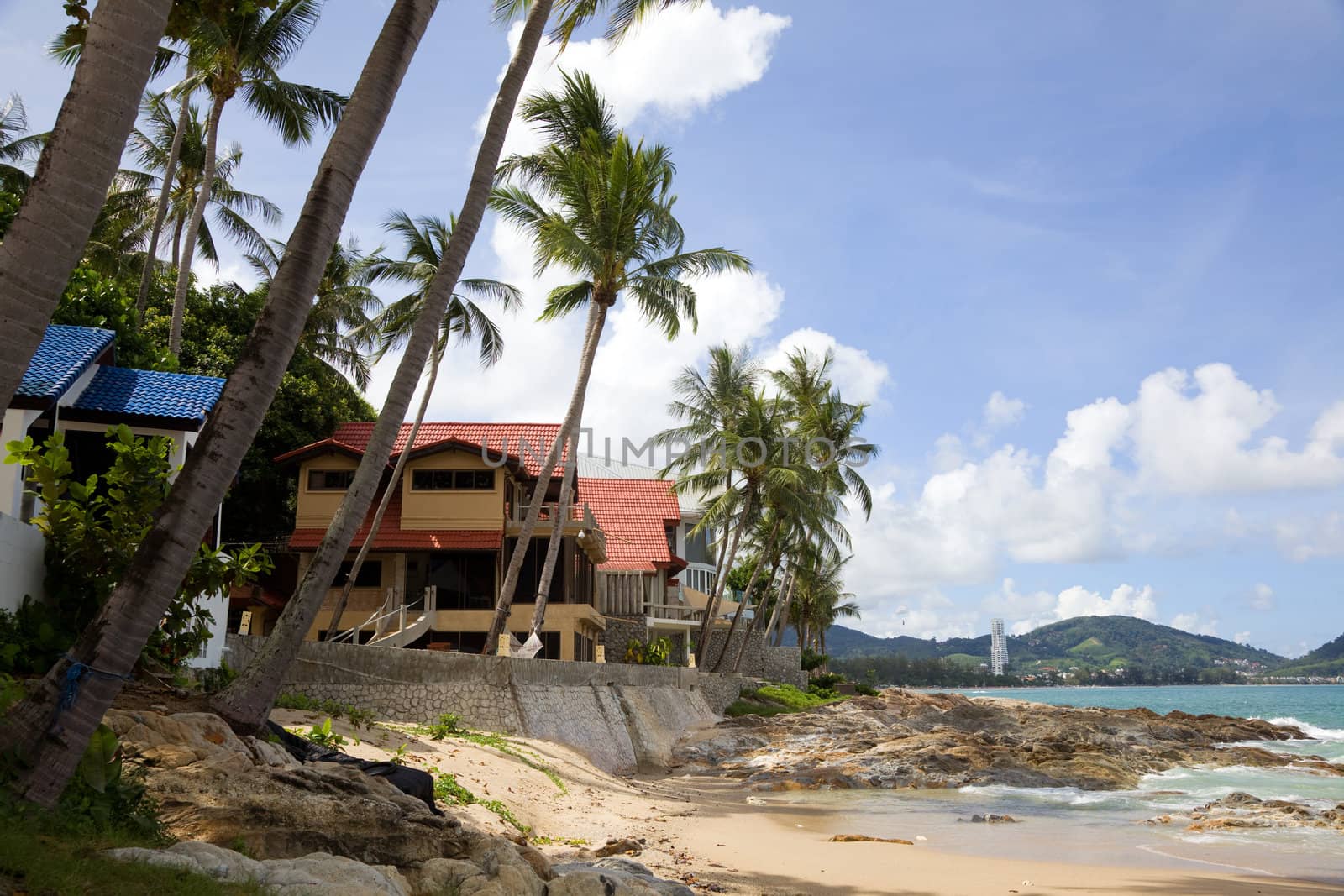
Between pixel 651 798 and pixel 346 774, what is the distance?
9.52 m

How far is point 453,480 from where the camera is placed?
94.6ft

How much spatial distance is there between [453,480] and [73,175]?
931 inches

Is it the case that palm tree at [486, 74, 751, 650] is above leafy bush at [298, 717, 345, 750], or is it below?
above

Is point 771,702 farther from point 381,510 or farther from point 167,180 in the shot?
point 167,180

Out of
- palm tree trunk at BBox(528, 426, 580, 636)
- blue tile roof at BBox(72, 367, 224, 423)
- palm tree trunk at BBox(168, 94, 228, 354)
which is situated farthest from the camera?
palm tree trunk at BBox(528, 426, 580, 636)

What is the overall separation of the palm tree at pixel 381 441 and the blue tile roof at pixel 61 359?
3.47 metres

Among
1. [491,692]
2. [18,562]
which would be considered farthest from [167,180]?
[18,562]

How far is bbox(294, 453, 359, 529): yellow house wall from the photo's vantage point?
2827cm

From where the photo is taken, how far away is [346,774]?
27.4ft

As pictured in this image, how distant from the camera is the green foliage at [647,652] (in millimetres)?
33812

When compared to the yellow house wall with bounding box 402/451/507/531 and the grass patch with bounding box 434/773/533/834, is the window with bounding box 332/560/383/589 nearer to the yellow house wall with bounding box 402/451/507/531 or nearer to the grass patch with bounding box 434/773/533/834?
the yellow house wall with bounding box 402/451/507/531

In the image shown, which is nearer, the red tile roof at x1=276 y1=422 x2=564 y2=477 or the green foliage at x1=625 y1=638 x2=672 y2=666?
the red tile roof at x1=276 y1=422 x2=564 y2=477

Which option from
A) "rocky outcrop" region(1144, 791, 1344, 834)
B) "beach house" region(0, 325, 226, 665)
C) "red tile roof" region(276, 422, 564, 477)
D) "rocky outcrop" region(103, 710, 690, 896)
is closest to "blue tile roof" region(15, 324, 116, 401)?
"beach house" region(0, 325, 226, 665)

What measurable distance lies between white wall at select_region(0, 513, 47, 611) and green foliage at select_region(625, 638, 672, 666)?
24.6 meters
